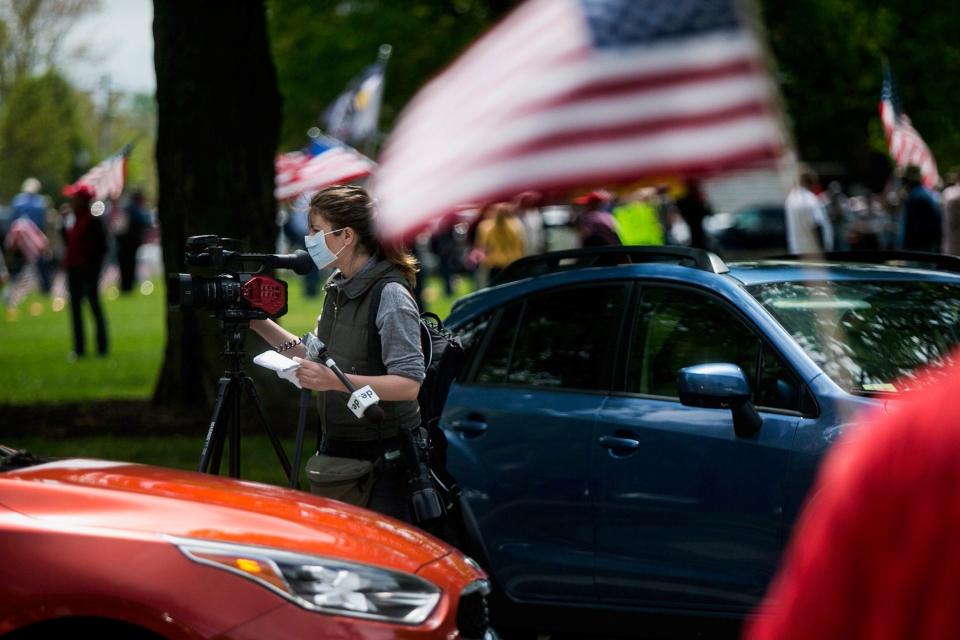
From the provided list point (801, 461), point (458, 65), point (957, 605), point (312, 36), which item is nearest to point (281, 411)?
point (801, 461)

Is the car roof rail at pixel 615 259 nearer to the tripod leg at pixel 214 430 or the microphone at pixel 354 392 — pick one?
the tripod leg at pixel 214 430

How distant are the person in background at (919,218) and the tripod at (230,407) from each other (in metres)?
10.9

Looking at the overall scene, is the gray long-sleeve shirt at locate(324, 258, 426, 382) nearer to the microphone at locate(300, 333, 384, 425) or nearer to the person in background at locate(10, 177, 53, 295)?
the microphone at locate(300, 333, 384, 425)

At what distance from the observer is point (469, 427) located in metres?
6.39

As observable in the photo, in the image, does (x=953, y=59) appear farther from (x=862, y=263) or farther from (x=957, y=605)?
(x=957, y=605)

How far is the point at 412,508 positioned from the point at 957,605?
3949mm

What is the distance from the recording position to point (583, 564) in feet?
19.5

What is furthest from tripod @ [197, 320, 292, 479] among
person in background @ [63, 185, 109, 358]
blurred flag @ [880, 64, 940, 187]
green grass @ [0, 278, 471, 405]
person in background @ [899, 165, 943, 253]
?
person in background @ [63, 185, 109, 358]

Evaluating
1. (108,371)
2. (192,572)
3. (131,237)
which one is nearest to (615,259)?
(192,572)

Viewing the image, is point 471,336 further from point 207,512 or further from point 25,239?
point 25,239

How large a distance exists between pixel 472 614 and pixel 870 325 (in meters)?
2.13

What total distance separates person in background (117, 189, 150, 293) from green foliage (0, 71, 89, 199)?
61.7ft

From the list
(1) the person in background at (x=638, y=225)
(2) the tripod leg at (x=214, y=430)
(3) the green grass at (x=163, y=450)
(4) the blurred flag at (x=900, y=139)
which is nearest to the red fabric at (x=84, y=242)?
(1) the person in background at (x=638, y=225)

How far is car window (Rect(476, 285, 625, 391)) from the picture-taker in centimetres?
622
